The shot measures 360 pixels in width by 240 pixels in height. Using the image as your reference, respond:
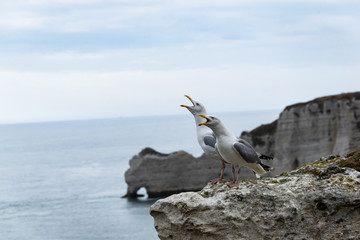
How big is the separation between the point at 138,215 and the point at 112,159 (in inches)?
3462

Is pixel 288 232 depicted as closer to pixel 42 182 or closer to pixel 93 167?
pixel 42 182

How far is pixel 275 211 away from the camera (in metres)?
8.30

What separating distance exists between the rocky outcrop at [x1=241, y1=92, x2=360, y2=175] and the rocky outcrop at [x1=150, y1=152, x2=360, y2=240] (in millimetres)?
44961

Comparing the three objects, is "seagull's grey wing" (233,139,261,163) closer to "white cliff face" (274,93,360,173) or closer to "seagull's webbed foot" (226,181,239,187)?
"seagull's webbed foot" (226,181,239,187)

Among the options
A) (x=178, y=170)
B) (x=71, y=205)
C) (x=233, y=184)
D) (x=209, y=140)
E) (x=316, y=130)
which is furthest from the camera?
(x=71, y=205)

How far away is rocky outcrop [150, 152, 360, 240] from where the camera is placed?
8.32m

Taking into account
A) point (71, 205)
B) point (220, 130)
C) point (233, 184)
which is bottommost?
point (71, 205)

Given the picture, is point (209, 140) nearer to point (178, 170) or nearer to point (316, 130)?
point (316, 130)

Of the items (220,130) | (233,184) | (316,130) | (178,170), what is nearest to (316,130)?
(316,130)

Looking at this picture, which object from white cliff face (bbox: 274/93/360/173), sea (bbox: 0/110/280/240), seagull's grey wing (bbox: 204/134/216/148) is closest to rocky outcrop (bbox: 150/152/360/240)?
seagull's grey wing (bbox: 204/134/216/148)

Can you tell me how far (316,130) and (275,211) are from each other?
4936 centimetres

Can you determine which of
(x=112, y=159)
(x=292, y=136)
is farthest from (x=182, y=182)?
(x=112, y=159)

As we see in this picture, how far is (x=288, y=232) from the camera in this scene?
27.5 ft

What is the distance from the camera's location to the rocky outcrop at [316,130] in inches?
2092
